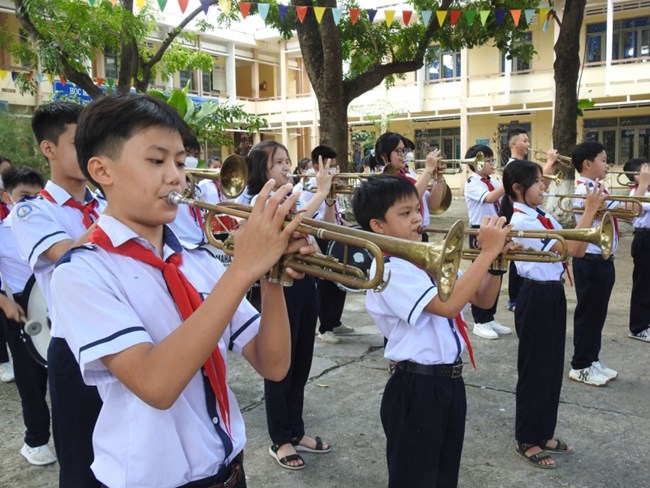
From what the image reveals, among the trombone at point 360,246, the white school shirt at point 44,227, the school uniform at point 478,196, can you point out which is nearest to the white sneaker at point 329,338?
the school uniform at point 478,196

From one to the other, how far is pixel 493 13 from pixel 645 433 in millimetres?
7826

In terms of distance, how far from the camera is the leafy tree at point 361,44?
27.4ft

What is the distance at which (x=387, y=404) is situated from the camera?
243 cm

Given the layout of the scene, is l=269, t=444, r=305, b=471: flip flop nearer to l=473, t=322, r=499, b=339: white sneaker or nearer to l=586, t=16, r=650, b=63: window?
l=473, t=322, r=499, b=339: white sneaker

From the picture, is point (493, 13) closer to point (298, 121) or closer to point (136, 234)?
point (136, 234)

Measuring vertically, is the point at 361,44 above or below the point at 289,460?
above

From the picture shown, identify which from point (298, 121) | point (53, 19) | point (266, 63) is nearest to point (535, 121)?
point (298, 121)

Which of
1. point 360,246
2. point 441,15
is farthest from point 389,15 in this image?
point 360,246

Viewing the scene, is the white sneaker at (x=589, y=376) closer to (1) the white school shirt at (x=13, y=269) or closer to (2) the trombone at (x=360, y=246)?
(2) the trombone at (x=360, y=246)

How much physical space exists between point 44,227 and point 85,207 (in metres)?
0.25

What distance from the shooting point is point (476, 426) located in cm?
364

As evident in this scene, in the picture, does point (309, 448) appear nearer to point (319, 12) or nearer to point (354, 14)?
point (319, 12)

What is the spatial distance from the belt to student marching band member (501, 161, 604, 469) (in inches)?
42.2

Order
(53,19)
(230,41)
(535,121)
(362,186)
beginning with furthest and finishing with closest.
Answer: (230,41)
(535,121)
(53,19)
(362,186)
